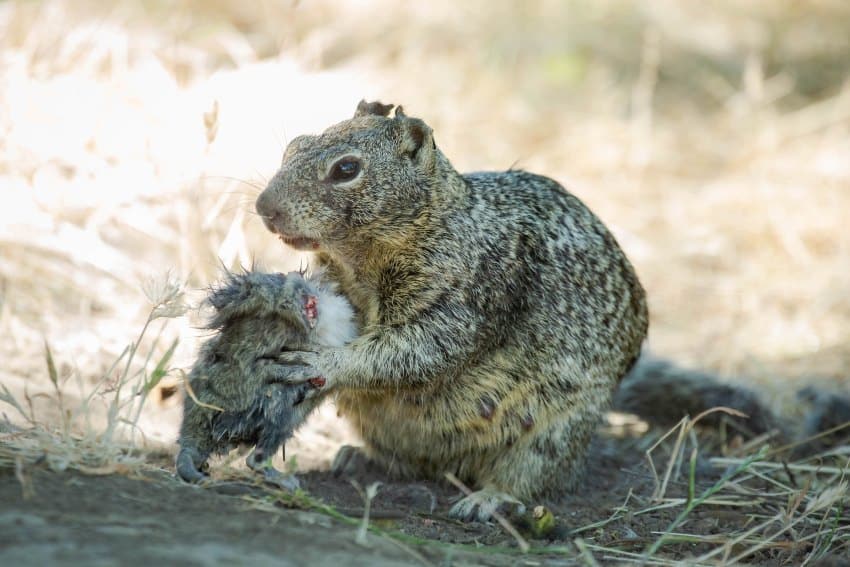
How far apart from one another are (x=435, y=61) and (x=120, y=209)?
5.05 m

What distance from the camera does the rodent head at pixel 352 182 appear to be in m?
4.48

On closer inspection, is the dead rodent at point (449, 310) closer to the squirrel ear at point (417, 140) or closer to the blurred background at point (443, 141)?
the squirrel ear at point (417, 140)

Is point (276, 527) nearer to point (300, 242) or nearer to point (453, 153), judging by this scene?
point (300, 242)

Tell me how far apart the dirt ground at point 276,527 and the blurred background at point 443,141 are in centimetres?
105

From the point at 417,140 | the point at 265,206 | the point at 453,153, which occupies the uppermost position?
the point at 453,153

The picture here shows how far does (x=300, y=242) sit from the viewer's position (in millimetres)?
4520

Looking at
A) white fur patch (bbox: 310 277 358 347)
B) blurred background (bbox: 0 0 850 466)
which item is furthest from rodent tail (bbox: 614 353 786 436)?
white fur patch (bbox: 310 277 358 347)

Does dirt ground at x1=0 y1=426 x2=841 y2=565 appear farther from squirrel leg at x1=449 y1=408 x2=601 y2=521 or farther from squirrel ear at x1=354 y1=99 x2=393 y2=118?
squirrel ear at x1=354 y1=99 x2=393 y2=118

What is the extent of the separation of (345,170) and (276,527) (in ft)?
6.06

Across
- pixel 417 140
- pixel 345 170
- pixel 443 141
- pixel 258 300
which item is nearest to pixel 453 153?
pixel 443 141

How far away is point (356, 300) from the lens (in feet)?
15.6

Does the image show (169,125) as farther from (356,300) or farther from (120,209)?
(356,300)

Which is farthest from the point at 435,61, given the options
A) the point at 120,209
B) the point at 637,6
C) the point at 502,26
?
the point at 120,209

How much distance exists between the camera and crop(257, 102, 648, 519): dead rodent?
450 centimetres
